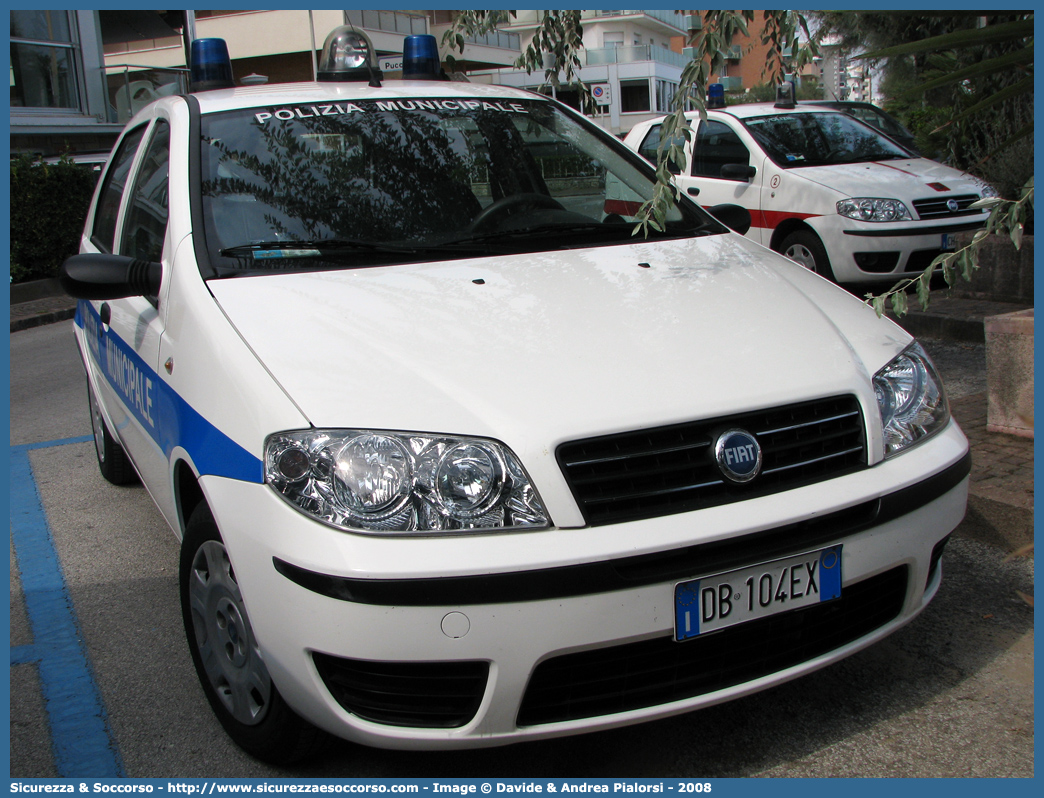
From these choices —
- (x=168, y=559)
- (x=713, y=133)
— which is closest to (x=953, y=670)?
(x=168, y=559)

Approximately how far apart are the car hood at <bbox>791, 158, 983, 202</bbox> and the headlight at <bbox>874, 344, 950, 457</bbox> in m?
5.29

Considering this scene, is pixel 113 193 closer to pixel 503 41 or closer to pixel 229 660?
pixel 229 660

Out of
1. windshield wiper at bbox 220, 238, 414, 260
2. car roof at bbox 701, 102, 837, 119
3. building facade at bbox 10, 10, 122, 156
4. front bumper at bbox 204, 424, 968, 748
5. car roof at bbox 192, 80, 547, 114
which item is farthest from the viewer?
building facade at bbox 10, 10, 122, 156

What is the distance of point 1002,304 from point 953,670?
4.36 m

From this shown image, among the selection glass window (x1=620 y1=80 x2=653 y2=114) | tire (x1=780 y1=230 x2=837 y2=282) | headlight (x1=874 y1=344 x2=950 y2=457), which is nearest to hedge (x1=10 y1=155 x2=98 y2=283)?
tire (x1=780 y1=230 x2=837 y2=282)

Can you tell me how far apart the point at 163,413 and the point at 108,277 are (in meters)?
0.43

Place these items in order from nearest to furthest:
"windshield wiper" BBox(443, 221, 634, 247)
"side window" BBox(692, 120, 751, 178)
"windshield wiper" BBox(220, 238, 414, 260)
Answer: "windshield wiper" BBox(220, 238, 414, 260), "windshield wiper" BBox(443, 221, 634, 247), "side window" BBox(692, 120, 751, 178)

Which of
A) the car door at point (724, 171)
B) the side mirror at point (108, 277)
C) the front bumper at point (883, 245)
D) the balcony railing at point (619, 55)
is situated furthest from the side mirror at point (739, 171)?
the balcony railing at point (619, 55)

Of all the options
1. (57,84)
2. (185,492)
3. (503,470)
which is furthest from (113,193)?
(57,84)

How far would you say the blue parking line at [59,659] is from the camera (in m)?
2.54

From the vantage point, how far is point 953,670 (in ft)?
8.97

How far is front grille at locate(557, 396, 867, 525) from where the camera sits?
2.09 metres

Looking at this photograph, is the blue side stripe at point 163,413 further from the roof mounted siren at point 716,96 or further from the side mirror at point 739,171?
the roof mounted siren at point 716,96

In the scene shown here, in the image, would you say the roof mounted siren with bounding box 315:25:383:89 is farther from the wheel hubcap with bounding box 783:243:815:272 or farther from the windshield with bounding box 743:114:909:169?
the windshield with bounding box 743:114:909:169
